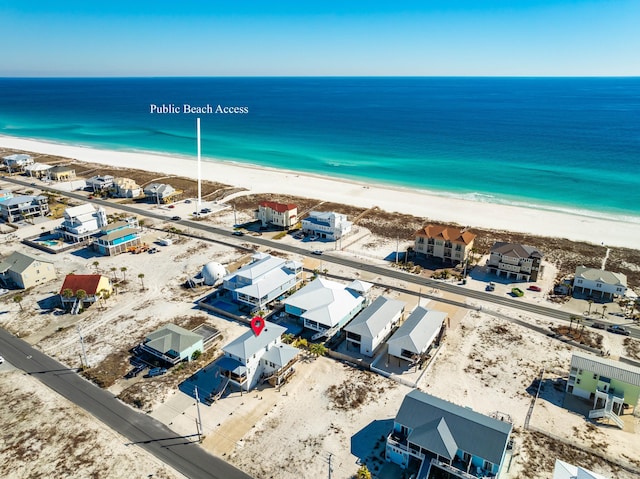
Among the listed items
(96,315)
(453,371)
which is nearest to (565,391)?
(453,371)

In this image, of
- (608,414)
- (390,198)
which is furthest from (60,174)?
(608,414)

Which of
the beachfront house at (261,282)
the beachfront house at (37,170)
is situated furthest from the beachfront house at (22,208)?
the beachfront house at (261,282)

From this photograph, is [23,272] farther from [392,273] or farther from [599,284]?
[599,284]

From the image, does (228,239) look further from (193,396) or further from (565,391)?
(565,391)

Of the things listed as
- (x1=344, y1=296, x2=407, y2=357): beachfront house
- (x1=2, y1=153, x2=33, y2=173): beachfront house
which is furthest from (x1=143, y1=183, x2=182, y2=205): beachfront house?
(x1=344, y1=296, x2=407, y2=357): beachfront house

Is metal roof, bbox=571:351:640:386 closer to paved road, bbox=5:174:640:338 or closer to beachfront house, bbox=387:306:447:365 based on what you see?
beachfront house, bbox=387:306:447:365

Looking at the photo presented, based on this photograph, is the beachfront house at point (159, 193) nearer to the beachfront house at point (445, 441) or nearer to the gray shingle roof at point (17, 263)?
the gray shingle roof at point (17, 263)
